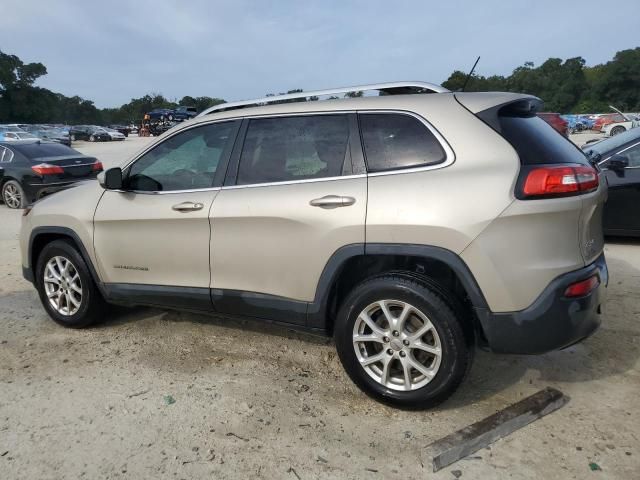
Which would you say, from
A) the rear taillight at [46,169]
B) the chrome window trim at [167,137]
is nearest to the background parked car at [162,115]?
the rear taillight at [46,169]

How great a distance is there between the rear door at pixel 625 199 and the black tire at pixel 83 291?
573 centimetres

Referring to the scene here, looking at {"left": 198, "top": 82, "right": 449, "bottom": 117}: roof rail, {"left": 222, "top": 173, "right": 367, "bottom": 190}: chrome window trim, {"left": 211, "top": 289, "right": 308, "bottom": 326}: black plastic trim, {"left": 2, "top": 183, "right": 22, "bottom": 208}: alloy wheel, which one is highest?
{"left": 198, "top": 82, "right": 449, "bottom": 117}: roof rail

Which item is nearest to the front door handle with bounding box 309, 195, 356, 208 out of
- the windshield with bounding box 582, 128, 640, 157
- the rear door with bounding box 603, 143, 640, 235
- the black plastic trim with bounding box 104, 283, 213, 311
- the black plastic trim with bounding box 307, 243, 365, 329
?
the black plastic trim with bounding box 307, 243, 365, 329

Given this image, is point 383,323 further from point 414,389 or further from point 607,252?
point 607,252

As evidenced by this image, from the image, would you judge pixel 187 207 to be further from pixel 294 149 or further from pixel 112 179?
pixel 294 149

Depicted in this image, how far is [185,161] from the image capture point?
145 inches

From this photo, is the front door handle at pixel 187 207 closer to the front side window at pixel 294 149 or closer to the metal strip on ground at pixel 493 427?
the front side window at pixel 294 149

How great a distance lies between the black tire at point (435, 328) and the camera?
8.91 feet

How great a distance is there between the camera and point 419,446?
2635mm

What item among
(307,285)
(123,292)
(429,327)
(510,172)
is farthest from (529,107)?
(123,292)

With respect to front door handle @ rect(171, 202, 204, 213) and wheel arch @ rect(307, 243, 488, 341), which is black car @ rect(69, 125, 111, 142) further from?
wheel arch @ rect(307, 243, 488, 341)

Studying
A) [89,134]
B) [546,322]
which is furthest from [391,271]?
[89,134]

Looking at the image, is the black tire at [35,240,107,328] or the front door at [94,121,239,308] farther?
the black tire at [35,240,107,328]

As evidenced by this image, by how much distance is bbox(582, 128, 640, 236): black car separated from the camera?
6043mm
